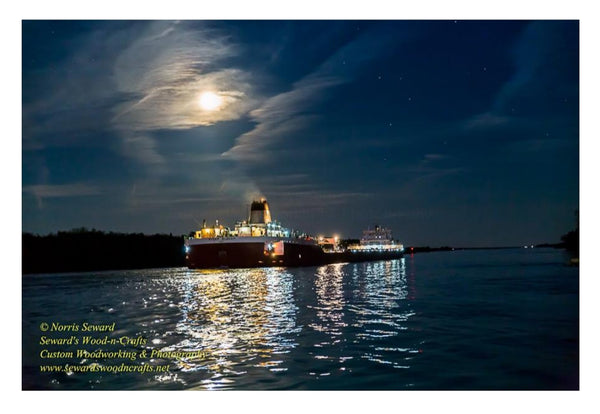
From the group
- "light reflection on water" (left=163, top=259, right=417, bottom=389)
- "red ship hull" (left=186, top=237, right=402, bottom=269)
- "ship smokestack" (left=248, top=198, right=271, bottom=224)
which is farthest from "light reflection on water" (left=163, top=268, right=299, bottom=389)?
"ship smokestack" (left=248, top=198, right=271, bottom=224)

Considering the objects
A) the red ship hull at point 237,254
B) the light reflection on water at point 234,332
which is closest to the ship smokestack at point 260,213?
the red ship hull at point 237,254

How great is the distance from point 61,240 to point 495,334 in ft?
298

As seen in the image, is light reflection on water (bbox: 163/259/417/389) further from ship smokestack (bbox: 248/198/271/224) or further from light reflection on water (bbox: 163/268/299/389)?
ship smokestack (bbox: 248/198/271/224)

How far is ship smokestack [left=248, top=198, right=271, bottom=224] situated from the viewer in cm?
10471

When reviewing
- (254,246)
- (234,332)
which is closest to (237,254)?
(254,246)

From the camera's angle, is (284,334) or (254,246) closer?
Answer: (284,334)

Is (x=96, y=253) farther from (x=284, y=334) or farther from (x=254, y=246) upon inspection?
(x=284, y=334)

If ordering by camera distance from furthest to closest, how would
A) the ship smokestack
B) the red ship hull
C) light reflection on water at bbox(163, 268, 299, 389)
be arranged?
1. the ship smokestack
2. the red ship hull
3. light reflection on water at bbox(163, 268, 299, 389)

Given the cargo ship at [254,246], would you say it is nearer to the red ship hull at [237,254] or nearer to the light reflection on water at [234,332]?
the red ship hull at [237,254]

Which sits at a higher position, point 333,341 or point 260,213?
point 260,213

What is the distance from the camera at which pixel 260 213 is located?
105 m

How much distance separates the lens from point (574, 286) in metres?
39.7

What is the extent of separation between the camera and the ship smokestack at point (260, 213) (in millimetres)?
104706
